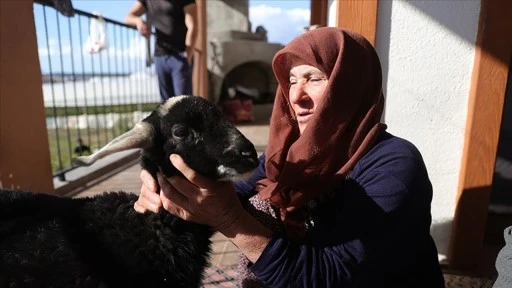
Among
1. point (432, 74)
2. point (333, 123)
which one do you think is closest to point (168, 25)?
point (432, 74)

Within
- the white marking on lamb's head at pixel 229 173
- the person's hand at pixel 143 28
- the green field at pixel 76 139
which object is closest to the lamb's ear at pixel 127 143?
the white marking on lamb's head at pixel 229 173

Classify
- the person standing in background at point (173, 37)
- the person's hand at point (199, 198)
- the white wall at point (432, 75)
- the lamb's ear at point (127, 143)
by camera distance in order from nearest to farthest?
the lamb's ear at point (127, 143) → the person's hand at point (199, 198) → the white wall at point (432, 75) → the person standing in background at point (173, 37)

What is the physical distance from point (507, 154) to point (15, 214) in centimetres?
343

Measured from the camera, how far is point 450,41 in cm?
268

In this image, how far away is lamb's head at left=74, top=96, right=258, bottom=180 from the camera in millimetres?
1515

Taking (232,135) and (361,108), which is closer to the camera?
(232,135)

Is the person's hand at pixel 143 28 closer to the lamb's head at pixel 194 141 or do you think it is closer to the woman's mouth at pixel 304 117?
the woman's mouth at pixel 304 117

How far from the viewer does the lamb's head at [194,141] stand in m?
1.51

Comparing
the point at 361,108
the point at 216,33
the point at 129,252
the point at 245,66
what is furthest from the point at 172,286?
the point at 245,66

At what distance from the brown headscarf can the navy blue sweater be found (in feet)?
0.32

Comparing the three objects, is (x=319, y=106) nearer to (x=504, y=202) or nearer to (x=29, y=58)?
(x=504, y=202)

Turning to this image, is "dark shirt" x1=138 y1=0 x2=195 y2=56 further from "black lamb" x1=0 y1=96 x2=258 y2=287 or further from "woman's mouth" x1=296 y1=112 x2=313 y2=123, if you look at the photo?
"black lamb" x1=0 y1=96 x2=258 y2=287

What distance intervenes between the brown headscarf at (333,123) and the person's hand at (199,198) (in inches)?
16.0

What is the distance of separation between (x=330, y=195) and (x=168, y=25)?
13.6ft
